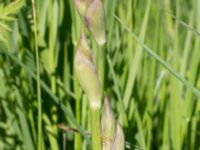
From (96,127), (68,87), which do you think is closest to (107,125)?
(96,127)

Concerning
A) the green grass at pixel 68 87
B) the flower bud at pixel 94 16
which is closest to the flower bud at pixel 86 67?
the flower bud at pixel 94 16

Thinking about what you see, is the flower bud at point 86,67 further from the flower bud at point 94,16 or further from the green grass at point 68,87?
the green grass at point 68,87

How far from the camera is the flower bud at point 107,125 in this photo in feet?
1.83

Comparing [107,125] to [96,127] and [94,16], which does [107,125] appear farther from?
[94,16]

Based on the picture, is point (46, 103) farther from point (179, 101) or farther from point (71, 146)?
point (179, 101)

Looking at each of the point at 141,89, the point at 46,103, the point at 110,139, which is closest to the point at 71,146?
the point at 46,103

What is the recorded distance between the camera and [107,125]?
22.1 inches

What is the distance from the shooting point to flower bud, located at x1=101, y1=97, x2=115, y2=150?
557mm

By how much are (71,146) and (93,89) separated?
0.54 metres

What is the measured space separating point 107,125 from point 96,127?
13mm

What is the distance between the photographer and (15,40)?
106cm

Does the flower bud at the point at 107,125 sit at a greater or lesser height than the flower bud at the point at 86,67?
lesser

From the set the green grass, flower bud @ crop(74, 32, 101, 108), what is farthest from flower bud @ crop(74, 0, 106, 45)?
the green grass

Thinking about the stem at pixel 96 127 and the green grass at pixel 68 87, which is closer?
the stem at pixel 96 127
